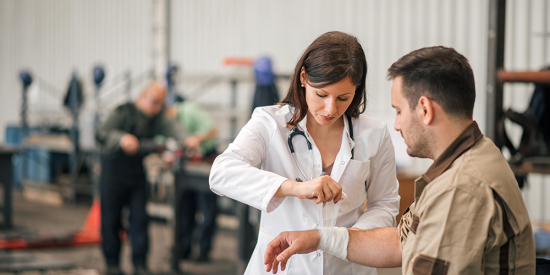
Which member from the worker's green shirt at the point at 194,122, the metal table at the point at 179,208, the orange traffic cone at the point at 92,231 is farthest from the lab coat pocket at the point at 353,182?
the orange traffic cone at the point at 92,231

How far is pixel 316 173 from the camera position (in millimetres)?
1426

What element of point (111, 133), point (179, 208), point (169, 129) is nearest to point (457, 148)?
point (179, 208)

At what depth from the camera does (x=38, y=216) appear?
7.01m

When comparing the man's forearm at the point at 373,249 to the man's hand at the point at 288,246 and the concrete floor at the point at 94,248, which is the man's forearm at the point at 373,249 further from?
the concrete floor at the point at 94,248

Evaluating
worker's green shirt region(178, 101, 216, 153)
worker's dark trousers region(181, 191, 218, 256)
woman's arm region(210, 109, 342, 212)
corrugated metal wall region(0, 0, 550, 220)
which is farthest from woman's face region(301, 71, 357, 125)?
worker's green shirt region(178, 101, 216, 153)

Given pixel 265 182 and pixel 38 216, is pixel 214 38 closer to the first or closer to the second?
pixel 38 216

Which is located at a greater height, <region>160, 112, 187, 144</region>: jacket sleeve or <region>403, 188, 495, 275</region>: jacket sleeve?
<region>403, 188, 495, 275</region>: jacket sleeve

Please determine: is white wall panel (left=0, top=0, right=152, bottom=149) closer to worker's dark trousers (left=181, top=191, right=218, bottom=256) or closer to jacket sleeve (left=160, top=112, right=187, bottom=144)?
worker's dark trousers (left=181, top=191, right=218, bottom=256)

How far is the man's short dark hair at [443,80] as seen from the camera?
1.10m

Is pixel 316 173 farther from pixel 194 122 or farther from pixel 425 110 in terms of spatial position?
pixel 194 122

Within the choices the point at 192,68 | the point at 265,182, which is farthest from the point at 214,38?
the point at 265,182

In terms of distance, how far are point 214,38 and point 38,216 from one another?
3370mm

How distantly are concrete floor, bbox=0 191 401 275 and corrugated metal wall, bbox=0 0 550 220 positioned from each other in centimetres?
157

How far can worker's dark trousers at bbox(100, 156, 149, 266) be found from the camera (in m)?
4.20
